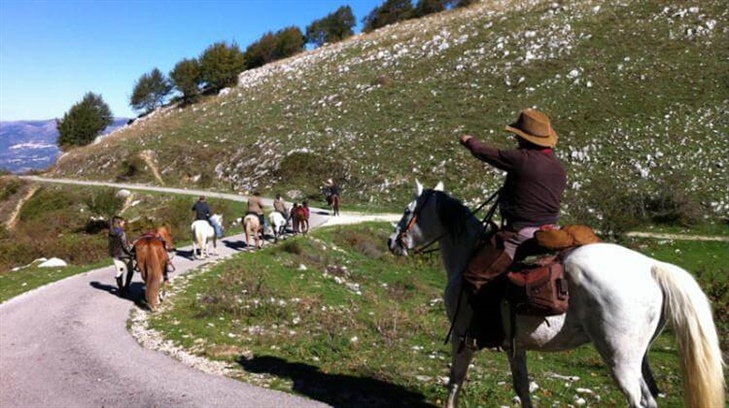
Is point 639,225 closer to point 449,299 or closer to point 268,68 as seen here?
point 449,299

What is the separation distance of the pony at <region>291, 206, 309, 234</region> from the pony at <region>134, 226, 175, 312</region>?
11159 mm

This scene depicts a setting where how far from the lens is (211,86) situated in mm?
75000

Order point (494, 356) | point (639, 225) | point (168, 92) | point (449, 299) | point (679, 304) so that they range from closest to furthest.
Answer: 1. point (679, 304)
2. point (449, 299)
3. point (494, 356)
4. point (639, 225)
5. point (168, 92)

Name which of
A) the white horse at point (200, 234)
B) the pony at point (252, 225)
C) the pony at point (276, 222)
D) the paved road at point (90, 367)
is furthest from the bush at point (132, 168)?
the paved road at point (90, 367)

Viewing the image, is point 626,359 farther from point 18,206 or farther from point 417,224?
point 18,206

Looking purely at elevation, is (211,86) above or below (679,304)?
above

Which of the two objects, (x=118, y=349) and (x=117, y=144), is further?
(x=117, y=144)

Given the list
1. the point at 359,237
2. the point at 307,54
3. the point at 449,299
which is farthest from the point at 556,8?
the point at 449,299

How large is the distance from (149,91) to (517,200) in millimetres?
92653

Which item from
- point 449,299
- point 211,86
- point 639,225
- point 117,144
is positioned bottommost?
point 639,225

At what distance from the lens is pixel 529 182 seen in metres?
6.39

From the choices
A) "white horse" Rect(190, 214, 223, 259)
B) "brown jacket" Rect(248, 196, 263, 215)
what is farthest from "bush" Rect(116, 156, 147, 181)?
"white horse" Rect(190, 214, 223, 259)

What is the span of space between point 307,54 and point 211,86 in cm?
1466

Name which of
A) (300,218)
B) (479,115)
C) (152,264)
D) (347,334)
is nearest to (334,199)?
(300,218)
